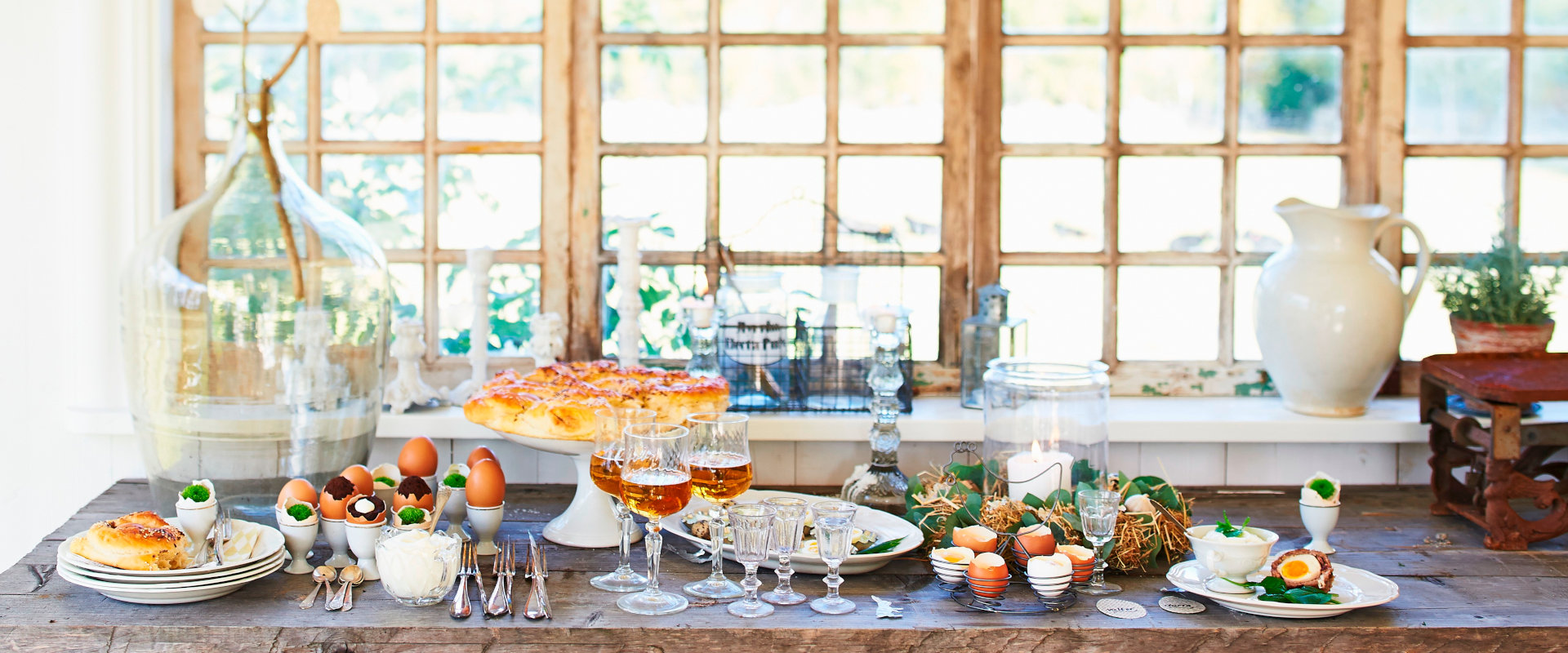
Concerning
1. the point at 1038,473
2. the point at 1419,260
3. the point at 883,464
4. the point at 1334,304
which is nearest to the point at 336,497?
the point at 883,464

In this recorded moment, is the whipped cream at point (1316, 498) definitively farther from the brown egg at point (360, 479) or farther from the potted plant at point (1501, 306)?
the brown egg at point (360, 479)

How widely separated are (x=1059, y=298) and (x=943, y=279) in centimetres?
25

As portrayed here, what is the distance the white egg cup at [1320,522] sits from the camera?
1.73 m

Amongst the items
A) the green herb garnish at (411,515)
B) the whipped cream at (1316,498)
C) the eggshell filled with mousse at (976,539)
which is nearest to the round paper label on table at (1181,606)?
the eggshell filled with mousse at (976,539)

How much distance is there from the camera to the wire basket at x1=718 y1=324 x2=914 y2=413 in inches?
90.2

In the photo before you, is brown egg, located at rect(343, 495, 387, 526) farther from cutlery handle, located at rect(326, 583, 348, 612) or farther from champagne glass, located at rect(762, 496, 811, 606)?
champagne glass, located at rect(762, 496, 811, 606)

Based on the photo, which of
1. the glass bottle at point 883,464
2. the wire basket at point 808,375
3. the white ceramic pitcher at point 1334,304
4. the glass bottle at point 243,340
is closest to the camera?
the glass bottle at point 243,340

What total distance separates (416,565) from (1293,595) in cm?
107

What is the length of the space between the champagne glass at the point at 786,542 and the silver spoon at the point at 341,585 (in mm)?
523

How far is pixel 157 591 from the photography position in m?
1.44

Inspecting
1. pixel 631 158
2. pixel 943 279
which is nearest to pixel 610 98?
pixel 631 158

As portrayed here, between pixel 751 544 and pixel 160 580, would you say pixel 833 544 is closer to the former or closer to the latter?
pixel 751 544

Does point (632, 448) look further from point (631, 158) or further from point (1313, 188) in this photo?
point (1313, 188)

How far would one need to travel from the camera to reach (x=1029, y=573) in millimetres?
1509
